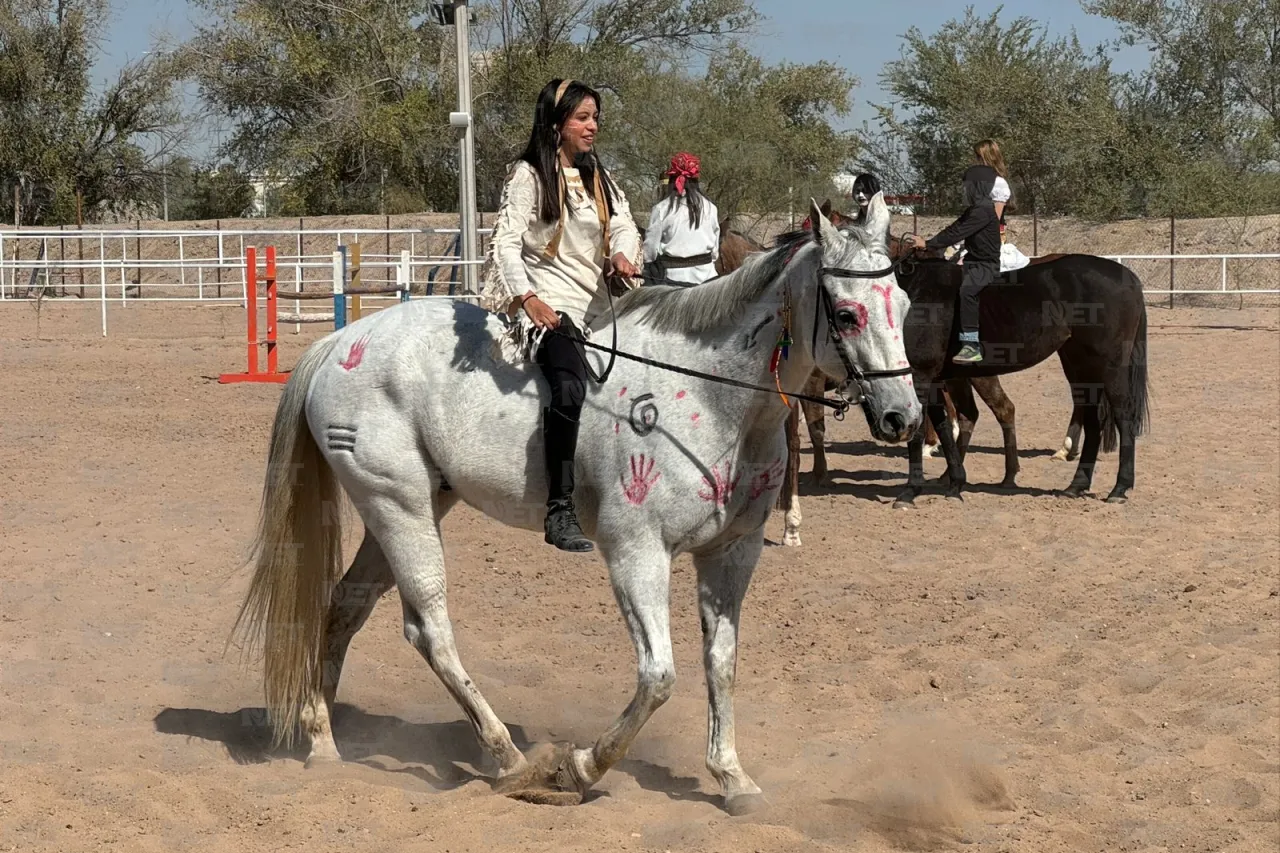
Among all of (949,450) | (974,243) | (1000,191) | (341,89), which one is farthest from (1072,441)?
(341,89)

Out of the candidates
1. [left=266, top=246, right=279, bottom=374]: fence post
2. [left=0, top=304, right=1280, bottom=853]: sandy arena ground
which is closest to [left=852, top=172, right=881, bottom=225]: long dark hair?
[left=0, top=304, right=1280, bottom=853]: sandy arena ground

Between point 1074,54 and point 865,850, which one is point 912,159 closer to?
point 1074,54

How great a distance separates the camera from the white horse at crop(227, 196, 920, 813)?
3.97m

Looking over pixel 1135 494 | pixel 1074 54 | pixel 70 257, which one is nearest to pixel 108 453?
pixel 1135 494

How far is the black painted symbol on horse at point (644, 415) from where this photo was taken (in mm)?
4117

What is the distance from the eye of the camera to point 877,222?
12.7 ft

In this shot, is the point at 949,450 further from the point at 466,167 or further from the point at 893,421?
the point at 466,167

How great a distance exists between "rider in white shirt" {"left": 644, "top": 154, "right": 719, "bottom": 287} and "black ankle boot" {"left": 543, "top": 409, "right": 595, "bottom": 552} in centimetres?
480

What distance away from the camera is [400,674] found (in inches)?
225

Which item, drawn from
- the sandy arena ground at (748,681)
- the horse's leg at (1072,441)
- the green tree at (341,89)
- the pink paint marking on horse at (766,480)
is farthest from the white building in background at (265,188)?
the pink paint marking on horse at (766,480)

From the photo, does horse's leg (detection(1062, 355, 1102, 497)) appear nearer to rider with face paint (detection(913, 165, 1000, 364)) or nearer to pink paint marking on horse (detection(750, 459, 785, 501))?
rider with face paint (detection(913, 165, 1000, 364))

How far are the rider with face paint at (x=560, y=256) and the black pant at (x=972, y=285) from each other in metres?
5.24

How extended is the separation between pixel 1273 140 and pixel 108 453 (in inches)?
1124

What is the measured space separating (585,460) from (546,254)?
0.71 metres
